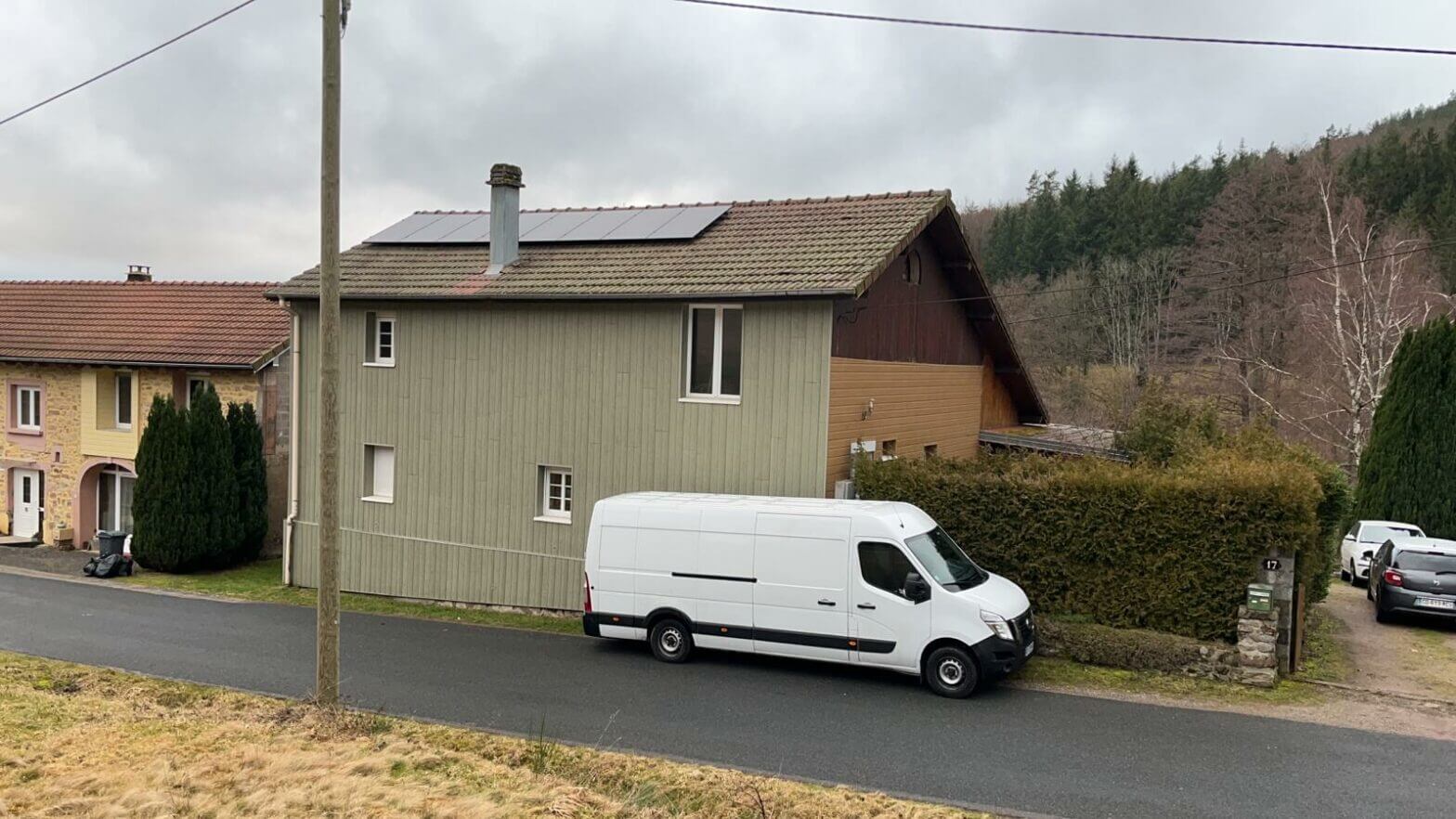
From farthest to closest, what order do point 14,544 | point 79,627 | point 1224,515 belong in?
point 14,544 < point 79,627 < point 1224,515

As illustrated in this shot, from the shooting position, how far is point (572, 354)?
1700 cm

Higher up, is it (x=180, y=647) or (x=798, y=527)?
(x=798, y=527)

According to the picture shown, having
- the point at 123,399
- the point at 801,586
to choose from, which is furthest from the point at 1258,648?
the point at 123,399

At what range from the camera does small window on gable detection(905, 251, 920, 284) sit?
1783 centimetres

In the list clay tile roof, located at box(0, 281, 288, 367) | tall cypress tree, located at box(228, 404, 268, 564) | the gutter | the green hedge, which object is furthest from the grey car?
clay tile roof, located at box(0, 281, 288, 367)

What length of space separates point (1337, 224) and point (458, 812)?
3679 cm

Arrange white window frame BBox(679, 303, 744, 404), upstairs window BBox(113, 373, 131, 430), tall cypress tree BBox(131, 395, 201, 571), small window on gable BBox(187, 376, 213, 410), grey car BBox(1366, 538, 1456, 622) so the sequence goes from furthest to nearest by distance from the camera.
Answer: upstairs window BBox(113, 373, 131, 430)
small window on gable BBox(187, 376, 213, 410)
tall cypress tree BBox(131, 395, 201, 571)
grey car BBox(1366, 538, 1456, 622)
white window frame BBox(679, 303, 744, 404)

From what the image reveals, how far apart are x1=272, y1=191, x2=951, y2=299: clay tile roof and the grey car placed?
Result: 10.3 meters

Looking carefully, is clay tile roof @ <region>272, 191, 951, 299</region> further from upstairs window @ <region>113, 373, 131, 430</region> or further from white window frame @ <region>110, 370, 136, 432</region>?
upstairs window @ <region>113, 373, 131, 430</region>

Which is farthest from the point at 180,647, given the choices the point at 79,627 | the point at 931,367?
the point at 931,367

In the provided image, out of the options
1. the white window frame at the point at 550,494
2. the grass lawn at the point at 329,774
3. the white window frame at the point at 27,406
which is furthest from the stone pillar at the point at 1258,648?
the white window frame at the point at 27,406

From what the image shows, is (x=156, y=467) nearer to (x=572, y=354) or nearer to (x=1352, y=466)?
(x=572, y=354)

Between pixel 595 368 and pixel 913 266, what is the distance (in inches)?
241

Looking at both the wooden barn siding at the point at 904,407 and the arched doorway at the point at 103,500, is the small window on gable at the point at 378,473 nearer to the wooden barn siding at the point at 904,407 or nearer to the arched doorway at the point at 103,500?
the wooden barn siding at the point at 904,407
